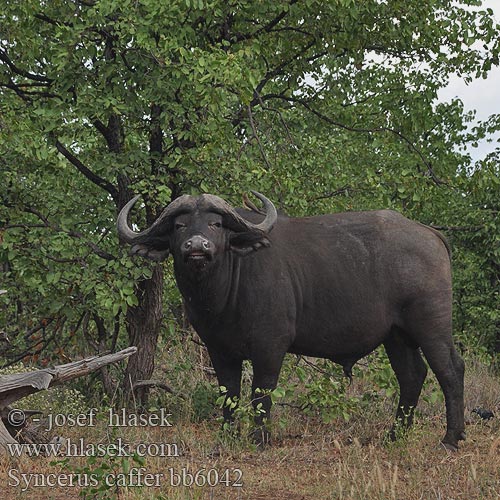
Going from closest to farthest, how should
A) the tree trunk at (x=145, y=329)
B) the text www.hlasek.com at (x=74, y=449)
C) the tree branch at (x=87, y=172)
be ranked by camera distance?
the text www.hlasek.com at (x=74, y=449)
the tree branch at (x=87, y=172)
the tree trunk at (x=145, y=329)

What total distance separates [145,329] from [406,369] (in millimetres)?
3237

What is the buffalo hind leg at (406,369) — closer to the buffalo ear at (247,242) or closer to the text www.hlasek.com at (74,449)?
the buffalo ear at (247,242)

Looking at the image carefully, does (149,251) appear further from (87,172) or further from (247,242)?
(87,172)

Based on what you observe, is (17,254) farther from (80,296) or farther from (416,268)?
(416,268)

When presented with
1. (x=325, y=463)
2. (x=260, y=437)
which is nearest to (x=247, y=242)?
(x=260, y=437)

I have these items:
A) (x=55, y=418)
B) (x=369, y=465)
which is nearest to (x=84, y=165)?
(x=55, y=418)

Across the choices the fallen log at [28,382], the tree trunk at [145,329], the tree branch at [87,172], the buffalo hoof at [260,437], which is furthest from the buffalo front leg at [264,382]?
the tree branch at [87,172]

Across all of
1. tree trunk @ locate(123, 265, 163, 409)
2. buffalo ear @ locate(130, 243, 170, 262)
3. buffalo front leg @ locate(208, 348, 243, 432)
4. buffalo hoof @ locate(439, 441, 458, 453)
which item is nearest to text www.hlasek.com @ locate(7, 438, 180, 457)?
buffalo front leg @ locate(208, 348, 243, 432)

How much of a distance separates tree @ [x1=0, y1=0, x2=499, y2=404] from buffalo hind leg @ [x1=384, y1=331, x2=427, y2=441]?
189cm

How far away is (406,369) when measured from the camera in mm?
9320

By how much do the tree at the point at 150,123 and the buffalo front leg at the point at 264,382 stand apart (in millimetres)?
1724

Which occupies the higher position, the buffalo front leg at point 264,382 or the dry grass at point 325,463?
the buffalo front leg at point 264,382

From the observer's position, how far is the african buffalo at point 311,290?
8.23 meters

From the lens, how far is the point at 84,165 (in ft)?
35.1
